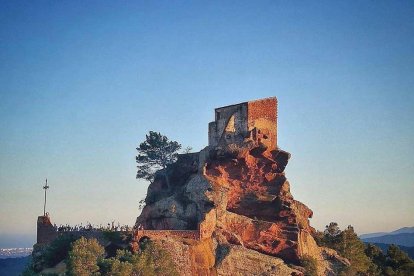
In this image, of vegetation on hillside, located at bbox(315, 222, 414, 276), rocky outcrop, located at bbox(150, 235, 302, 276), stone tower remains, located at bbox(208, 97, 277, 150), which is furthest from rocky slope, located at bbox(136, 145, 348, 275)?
vegetation on hillside, located at bbox(315, 222, 414, 276)

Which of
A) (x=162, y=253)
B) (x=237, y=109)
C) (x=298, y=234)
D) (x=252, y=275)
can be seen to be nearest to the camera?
(x=162, y=253)

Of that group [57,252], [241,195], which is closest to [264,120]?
[241,195]

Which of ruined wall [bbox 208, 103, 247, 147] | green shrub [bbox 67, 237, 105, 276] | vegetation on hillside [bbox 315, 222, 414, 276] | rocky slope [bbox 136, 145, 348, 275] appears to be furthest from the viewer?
vegetation on hillside [bbox 315, 222, 414, 276]

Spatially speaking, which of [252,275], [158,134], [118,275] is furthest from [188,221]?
[158,134]

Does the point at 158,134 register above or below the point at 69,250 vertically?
above

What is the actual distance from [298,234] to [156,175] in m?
22.9

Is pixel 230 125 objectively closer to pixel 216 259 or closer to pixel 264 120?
pixel 264 120

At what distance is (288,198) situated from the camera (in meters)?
68.5

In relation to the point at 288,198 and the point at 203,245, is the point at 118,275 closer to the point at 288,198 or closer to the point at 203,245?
the point at 203,245

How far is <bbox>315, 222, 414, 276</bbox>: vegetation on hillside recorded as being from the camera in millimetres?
74875

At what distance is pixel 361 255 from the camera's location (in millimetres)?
76562

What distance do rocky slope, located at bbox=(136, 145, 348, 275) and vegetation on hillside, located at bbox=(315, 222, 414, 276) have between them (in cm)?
422

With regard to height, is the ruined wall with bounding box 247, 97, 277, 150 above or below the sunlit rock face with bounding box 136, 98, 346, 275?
above

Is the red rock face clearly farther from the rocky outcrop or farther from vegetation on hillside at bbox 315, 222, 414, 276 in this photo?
vegetation on hillside at bbox 315, 222, 414, 276
